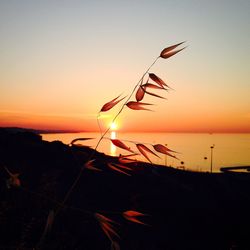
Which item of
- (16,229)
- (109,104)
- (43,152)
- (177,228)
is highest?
(109,104)

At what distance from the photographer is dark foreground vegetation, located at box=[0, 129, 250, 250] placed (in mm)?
11047

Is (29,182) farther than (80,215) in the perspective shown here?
Yes

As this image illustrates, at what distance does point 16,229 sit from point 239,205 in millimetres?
12964

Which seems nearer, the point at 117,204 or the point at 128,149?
the point at 128,149

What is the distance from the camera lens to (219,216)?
16.4 m

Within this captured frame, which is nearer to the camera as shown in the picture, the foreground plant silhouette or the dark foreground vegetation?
the foreground plant silhouette

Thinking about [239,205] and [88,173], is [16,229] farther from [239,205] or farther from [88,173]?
[239,205]

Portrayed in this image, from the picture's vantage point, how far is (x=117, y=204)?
615 inches

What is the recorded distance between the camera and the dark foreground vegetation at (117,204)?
11.0m

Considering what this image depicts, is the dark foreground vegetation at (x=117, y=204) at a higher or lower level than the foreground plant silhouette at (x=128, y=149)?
lower

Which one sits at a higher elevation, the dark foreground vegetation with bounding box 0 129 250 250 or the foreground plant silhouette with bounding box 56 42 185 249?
the foreground plant silhouette with bounding box 56 42 185 249

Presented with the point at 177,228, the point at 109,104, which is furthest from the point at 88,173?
the point at 109,104

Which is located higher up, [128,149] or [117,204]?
[128,149]

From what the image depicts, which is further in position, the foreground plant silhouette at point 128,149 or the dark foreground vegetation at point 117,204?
the dark foreground vegetation at point 117,204
